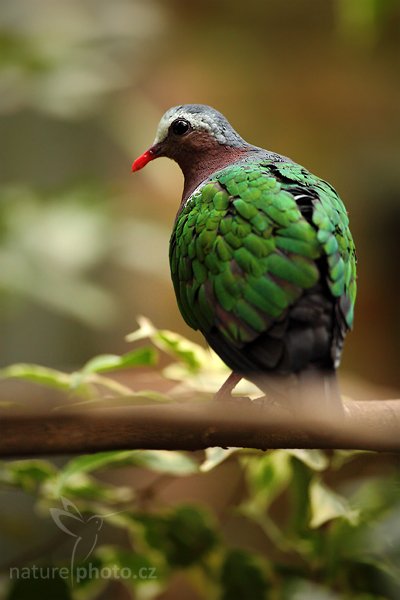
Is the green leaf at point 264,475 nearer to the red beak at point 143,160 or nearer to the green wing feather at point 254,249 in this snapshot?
the green wing feather at point 254,249

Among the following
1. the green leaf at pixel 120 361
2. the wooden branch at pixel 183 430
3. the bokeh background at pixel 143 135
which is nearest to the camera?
the wooden branch at pixel 183 430

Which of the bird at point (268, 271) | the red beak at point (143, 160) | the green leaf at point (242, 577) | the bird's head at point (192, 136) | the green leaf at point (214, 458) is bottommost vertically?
the green leaf at point (242, 577)

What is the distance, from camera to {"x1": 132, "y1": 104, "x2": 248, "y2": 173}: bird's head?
1605mm

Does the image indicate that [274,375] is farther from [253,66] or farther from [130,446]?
[253,66]

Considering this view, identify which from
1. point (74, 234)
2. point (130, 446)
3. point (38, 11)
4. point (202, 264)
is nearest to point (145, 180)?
point (38, 11)

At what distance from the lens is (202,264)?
1415 mm

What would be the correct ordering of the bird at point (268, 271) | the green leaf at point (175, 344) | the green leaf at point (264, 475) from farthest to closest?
the green leaf at point (264, 475), the green leaf at point (175, 344), the bird at point (268, 271)

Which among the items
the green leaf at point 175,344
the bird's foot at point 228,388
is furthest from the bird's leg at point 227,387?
the green leaf at point 175,344

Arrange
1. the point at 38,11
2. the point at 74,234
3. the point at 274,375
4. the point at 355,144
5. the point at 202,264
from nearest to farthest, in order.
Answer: the point at 274,375 → the point at 202,264 → the point at 74,234 → the point at 38,11 → the point at 355,144

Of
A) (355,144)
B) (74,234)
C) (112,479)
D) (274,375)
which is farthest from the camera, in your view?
(355,144)

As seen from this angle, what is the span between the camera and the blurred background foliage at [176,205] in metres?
1.66

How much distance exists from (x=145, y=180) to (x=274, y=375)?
3080mm

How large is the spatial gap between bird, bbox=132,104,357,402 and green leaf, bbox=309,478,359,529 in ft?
0.91

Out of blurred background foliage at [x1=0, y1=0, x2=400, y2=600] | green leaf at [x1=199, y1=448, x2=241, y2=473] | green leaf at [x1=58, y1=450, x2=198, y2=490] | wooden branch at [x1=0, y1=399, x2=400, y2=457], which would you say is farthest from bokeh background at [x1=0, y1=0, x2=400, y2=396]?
wooden branch at [x1=0, y1=399, x2=400, y2=457]
